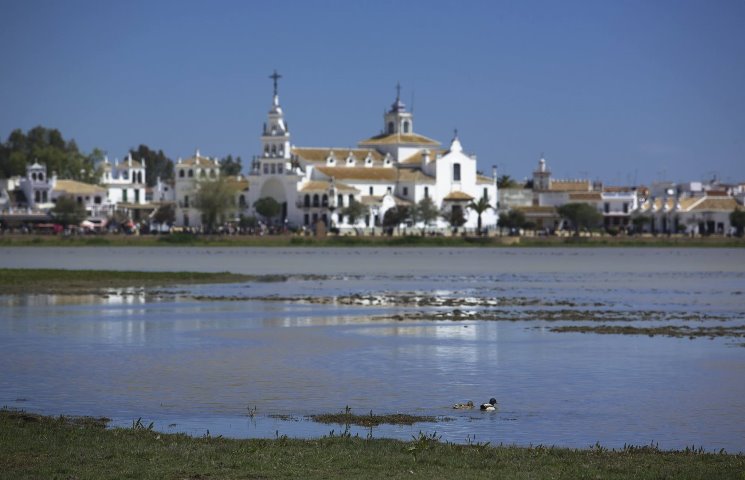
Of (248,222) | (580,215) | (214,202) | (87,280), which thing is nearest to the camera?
(87,280)

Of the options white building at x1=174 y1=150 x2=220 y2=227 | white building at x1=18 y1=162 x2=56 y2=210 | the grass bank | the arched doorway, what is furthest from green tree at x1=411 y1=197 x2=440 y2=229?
white building at x1=18 y1=162 x2=56 y2=210

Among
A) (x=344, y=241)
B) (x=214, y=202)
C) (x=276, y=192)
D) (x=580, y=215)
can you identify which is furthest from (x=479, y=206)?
(x=214, y=202)

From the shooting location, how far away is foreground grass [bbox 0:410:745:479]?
14.7 m

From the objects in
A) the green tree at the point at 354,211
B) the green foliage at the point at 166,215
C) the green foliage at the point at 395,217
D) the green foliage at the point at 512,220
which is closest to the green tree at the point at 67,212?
the green foliage at the point at 166,215

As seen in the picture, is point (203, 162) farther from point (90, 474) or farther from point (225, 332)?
point (90, 474)

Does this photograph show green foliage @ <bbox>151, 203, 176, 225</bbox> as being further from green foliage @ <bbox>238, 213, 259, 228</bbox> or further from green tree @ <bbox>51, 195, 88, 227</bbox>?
green foliage @ <bbox>238, 213, 259, 228</bbox>

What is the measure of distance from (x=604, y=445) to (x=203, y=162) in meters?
143

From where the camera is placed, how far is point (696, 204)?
157875mm

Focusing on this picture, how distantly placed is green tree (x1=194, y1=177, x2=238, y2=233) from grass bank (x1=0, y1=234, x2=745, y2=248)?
8.61 meters

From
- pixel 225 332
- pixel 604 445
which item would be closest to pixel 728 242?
pixel 225 332

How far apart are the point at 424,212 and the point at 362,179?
917 centimetres

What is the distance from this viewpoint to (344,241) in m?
123

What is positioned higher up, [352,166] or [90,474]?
[352,166]

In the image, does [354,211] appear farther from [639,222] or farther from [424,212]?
[639,222]
